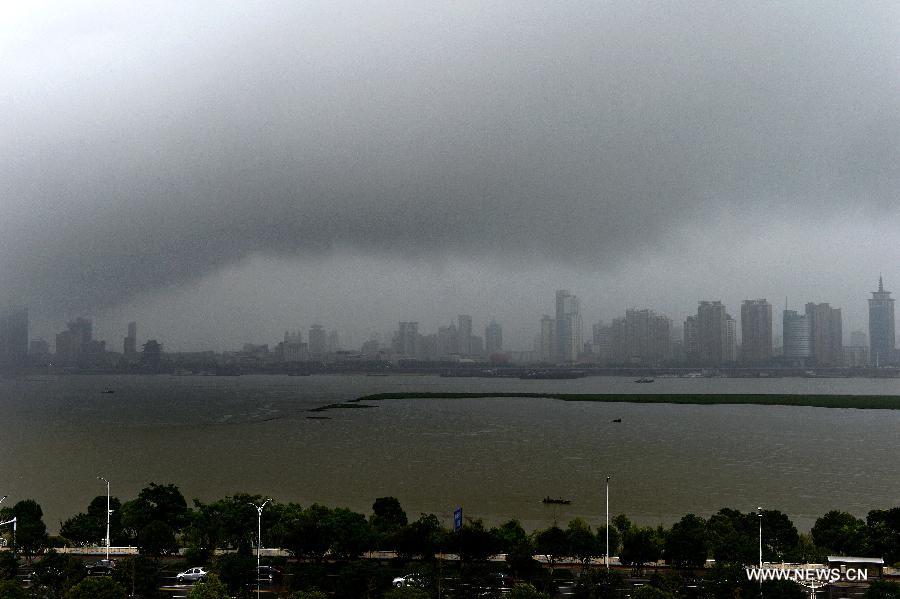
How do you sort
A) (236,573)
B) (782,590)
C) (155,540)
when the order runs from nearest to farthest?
1. (782,590)
2. (236,573)
3. (155,540)

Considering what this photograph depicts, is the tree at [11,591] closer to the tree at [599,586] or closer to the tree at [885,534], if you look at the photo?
the tree at [599,586]

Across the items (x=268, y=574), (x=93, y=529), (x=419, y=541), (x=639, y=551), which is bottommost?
(x=268, y=574)

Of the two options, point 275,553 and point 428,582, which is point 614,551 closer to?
point 428,582

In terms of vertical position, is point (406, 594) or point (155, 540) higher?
point (406, 594)

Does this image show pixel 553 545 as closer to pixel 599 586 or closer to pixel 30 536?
pixel 599 586

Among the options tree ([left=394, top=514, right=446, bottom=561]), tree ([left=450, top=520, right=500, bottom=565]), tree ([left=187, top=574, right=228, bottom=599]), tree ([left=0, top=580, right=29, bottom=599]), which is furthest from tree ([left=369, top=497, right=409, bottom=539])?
tree ([left=0, top=580, right=29, bottom=599])

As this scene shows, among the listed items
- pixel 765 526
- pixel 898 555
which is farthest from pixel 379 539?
pixel 898 555

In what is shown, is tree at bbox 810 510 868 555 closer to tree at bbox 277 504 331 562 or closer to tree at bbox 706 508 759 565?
tree at bbox 706 508 759 565

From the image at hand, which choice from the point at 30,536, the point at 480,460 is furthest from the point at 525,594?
the point at 480,460
